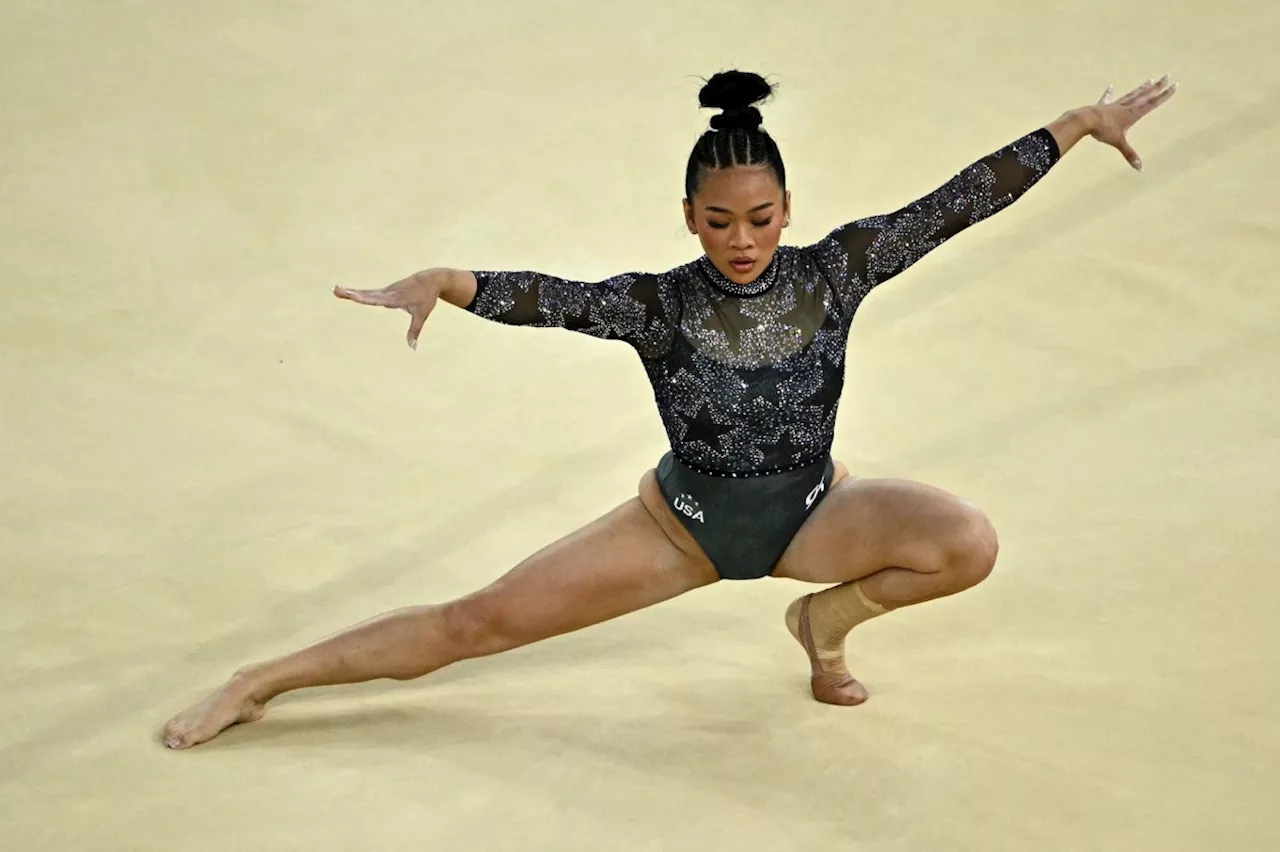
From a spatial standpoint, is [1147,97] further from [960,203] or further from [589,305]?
[589,305]

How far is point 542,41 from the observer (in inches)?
224

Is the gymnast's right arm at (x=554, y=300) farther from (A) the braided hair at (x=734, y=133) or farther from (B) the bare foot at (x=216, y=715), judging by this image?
(B) the bare foot at (x=216, y=715)

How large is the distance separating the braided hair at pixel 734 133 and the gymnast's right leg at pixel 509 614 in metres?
0.59

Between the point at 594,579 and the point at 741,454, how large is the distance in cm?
34

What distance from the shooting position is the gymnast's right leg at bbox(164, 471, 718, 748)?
316 centimetres

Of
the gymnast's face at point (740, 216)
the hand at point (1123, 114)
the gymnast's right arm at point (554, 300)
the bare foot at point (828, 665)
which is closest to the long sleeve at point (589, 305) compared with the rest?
the gymnast's right arm at point (554, 300)

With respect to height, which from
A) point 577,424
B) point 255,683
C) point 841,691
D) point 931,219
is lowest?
point 841,691

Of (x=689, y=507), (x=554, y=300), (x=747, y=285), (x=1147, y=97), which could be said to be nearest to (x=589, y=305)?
(x=554, y=300)

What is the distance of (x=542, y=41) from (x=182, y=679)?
290cm

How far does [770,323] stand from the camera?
307 cm

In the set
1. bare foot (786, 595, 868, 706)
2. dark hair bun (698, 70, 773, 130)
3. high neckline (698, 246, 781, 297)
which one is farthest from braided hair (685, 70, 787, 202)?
bare foot (786, 595, 868, 706)

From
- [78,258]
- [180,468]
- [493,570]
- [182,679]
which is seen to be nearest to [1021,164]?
[493,570]

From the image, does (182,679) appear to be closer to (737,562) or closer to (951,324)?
(737,562)

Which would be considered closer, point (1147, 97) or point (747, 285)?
point (747, 285)
